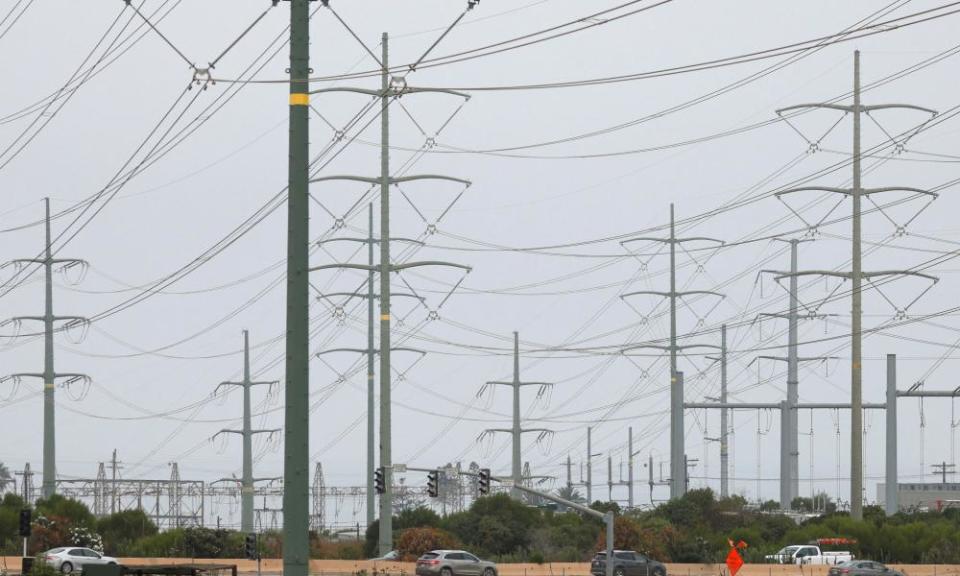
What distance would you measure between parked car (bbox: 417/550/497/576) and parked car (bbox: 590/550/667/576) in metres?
4.26

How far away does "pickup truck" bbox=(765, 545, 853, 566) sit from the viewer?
229 feet

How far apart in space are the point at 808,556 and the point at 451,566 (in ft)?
55.7

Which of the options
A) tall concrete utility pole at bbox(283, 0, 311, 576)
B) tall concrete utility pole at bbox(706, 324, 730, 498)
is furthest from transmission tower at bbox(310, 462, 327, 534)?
tall concrete utility pole at bbox(283, 0, 311, 576)

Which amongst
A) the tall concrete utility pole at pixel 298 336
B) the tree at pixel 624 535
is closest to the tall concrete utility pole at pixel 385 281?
the tree at pixel 624 535

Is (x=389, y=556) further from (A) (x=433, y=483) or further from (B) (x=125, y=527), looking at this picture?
(B) (x=125, y=527)

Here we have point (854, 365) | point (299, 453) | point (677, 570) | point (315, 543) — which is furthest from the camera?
point (315, 543)

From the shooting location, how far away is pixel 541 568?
69.5 metres

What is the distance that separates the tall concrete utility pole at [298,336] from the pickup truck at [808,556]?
4948 centimetres

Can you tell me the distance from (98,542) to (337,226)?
858 inches

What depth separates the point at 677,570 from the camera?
232ft

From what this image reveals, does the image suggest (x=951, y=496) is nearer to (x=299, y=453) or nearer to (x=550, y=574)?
(x=550, y=574)

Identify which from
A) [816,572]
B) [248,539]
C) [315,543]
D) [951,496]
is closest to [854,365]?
[816,572]

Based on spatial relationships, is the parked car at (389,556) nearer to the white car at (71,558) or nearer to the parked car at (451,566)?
the parked car at (451,566)

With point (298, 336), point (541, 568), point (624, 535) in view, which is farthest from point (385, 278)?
point (298, 336)
